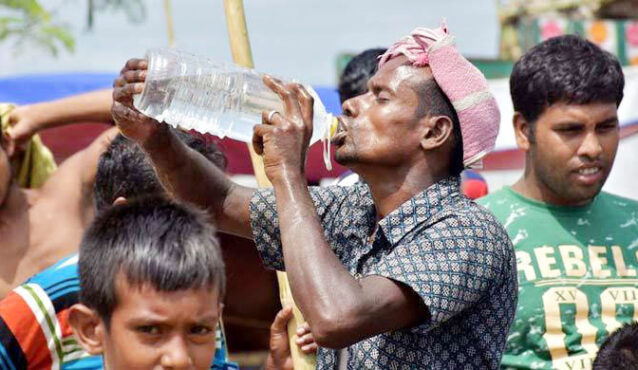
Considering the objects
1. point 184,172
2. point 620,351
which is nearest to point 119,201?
point 184,172

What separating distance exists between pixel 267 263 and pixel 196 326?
2.18ft

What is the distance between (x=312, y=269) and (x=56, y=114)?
76.2 inches

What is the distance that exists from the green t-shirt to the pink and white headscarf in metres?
0.71

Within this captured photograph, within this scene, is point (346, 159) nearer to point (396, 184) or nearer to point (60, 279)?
point (396, 184)

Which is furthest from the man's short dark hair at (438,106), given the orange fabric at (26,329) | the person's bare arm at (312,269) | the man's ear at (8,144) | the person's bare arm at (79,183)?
the man's ear at (8,144)

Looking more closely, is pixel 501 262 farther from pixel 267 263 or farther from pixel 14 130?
pixel 14 130

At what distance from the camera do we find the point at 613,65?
3.76 m

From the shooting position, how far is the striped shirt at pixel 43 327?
282cm

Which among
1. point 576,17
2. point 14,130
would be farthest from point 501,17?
point 14,130

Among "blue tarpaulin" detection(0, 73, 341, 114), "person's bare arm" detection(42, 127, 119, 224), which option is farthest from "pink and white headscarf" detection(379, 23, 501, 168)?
"blue tarpaulin" detection(0, 73, 341, 114)

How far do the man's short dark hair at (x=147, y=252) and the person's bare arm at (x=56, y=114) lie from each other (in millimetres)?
1708

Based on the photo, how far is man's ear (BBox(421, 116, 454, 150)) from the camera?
9.75 ft

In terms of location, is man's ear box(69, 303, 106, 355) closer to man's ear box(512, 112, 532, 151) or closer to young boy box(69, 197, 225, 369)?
young boy box(69, 197, 225, 369)

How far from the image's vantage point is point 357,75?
4.30 metres
